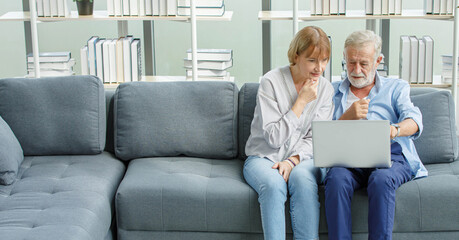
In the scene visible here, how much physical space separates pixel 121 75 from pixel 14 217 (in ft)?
6.14

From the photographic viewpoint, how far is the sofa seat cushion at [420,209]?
2.75m

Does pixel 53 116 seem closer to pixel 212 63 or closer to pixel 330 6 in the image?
pixel 212 63

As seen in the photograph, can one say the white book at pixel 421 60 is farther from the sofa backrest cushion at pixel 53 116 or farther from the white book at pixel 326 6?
the sofa backrest cushion at pixel 53 116

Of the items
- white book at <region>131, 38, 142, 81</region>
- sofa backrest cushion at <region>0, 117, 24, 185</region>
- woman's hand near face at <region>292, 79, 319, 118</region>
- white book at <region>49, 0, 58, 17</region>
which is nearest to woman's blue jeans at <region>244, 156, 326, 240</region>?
woman's hand near face at <region>292, 79, 319, 118</region>

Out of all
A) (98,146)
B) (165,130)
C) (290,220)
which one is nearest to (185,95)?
(165,130)

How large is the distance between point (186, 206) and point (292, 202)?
1.48ft

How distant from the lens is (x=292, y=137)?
300 cm

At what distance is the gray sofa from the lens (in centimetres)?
275

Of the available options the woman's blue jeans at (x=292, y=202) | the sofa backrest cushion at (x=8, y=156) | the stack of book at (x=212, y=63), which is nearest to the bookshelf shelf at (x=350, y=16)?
the stack of book at (x=212, y=63)

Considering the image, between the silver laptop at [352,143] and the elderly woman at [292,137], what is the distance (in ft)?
0.52

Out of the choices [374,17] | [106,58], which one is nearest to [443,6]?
[374,17]

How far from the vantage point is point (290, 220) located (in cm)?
278

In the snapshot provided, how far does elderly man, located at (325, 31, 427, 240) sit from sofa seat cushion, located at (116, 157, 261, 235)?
0.36m

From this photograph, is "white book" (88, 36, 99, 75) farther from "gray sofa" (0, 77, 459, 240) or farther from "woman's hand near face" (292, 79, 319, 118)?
"woman's hand near face" (292, 79, 319, 118)
